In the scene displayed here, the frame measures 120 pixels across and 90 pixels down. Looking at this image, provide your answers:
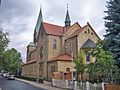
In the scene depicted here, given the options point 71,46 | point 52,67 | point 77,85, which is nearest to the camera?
point 77,85

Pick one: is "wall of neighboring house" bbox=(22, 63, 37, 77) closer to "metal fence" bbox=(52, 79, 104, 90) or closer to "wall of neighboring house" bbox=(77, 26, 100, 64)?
"wall of neighboring house" bbox=(77, 26, 100, 64)

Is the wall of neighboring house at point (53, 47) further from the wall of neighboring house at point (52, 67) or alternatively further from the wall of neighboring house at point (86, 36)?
the wall of neighboring house at point (86, 36)

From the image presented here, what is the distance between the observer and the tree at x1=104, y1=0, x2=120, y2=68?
Answer: 25880 millimetres

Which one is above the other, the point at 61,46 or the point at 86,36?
the point at 86,36

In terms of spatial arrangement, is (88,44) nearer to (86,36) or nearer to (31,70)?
(86,36)

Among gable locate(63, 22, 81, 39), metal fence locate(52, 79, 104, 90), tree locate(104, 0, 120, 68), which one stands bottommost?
metal fence locate(52, 79, 104, 90)

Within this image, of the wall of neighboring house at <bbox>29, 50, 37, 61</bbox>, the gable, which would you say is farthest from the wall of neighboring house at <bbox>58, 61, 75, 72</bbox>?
the wall of neighboring house at <bbox>29, 50, 37, 61</bbox>

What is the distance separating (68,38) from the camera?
171ft

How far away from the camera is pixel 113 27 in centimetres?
2667

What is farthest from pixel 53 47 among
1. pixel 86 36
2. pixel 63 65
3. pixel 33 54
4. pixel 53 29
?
pixel 33 54

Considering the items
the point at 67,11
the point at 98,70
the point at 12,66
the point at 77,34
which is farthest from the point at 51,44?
the point at 12,66

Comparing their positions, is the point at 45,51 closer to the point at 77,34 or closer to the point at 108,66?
the point at 77,34

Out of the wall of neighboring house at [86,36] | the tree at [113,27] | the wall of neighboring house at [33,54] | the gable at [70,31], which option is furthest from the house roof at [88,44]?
the wall of neighboring house at [33,54]

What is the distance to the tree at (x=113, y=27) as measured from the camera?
1019 inches
